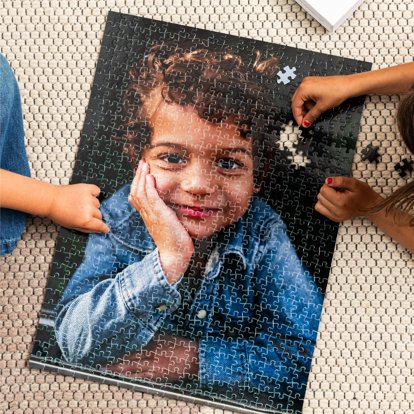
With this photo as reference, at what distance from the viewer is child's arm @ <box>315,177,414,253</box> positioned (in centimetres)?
95

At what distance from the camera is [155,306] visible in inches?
37.9

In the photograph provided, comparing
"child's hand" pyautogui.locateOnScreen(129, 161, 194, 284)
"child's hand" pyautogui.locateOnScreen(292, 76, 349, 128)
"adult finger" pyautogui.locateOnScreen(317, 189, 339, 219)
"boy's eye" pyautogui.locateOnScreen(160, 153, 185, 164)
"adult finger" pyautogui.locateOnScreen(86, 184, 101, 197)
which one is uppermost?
"child's hand" pyautogui.locateOnScreen(292, 76, 349, 128)

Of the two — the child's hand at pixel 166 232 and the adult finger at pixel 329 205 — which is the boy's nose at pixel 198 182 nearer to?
the child's hand at pixel 166 232

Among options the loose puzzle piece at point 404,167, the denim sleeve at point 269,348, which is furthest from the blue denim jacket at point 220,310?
the loose puzzle piece at point 404,167

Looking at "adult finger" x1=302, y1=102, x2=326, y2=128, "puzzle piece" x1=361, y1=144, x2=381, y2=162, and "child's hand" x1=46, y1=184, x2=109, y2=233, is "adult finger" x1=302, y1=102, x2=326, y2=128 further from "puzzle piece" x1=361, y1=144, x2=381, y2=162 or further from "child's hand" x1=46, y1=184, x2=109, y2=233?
"child's hand" x1=46, y1=184, x2=109, y2=233

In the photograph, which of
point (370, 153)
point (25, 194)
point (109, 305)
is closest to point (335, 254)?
point (370, 153)

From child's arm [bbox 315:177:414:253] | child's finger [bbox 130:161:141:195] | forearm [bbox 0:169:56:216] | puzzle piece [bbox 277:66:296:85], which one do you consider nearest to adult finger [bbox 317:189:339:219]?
child's arm [bbox 315:177:414:253]

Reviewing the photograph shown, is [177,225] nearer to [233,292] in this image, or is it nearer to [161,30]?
[233,292]

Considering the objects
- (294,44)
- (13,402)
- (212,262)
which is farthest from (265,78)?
(13,402)

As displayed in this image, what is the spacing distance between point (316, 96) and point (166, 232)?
1.11 ft

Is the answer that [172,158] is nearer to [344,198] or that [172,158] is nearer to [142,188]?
[142,188]

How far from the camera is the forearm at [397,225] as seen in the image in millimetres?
953

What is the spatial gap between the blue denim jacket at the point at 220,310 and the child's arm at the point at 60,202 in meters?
0.05

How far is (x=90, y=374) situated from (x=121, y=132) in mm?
411
